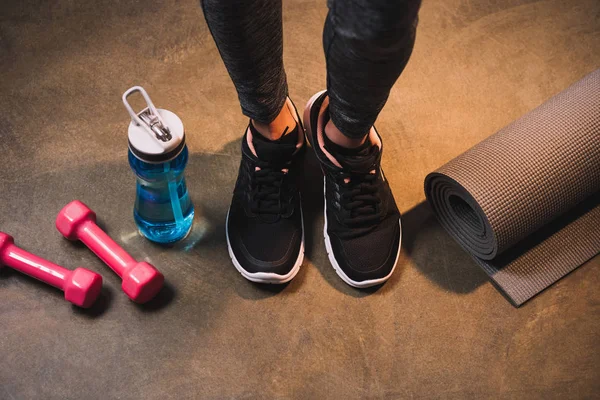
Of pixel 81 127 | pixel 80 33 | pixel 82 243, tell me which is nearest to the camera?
pixel 82 243

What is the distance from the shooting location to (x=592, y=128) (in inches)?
43.6

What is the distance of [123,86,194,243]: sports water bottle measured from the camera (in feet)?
3.06

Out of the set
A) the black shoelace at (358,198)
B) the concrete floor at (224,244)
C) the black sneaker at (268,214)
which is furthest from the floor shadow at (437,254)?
the black sneaker at (268,214)

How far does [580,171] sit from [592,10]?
0.62 metres

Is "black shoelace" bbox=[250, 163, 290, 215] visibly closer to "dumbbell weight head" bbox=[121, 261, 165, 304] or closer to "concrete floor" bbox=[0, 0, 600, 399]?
"concrete floor" bbox=[0, 0, 600, 399]

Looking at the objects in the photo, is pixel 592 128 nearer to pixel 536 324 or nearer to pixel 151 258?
pixel 536 324

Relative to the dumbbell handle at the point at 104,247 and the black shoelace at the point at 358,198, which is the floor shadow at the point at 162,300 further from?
the black shoelace at the point at 358,198

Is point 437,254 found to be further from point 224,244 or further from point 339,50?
point 339,50

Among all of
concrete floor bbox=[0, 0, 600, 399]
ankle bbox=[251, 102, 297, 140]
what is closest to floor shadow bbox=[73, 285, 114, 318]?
concrete floor bbox=[0, 0, 600, 399]

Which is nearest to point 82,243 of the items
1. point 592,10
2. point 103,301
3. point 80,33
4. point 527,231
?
point 103,301

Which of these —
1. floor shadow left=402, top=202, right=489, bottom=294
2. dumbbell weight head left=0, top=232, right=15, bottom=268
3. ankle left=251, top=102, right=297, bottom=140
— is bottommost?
floor shadow left=402, top=202, right=489, bottom=294

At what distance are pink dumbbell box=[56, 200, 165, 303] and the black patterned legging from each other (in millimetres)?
345

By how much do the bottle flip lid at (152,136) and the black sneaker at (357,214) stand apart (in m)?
0.29

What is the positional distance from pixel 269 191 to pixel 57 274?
1.34ft
